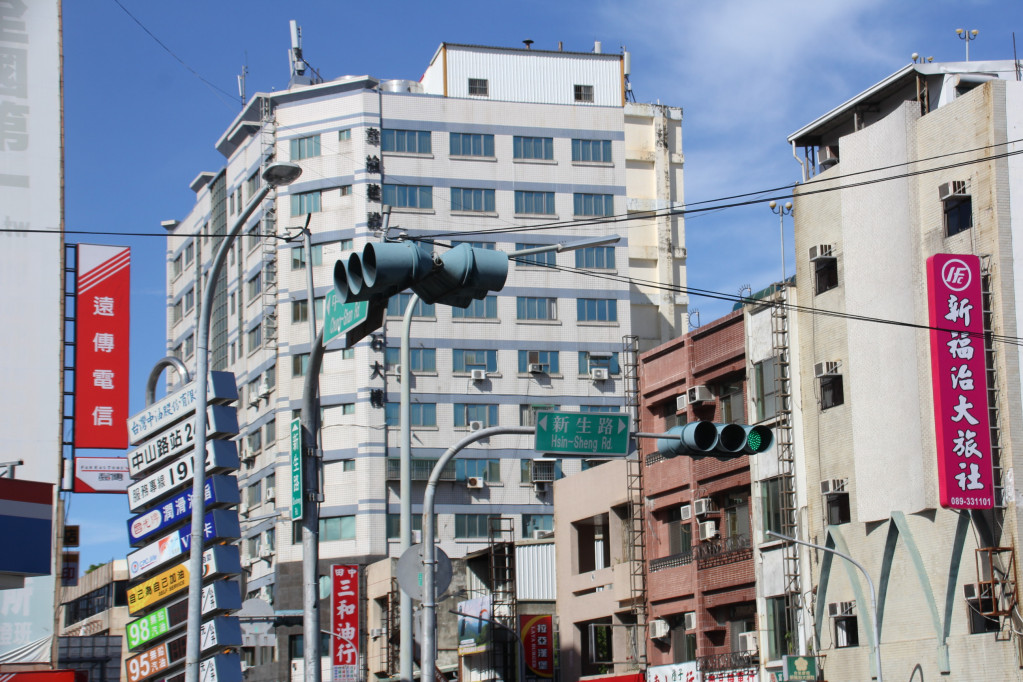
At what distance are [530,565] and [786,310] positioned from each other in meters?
17.0

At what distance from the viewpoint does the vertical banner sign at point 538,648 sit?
45688mm

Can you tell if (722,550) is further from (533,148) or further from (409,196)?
(533,148)

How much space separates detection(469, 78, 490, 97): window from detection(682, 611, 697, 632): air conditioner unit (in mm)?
37320

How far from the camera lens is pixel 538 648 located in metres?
46.1

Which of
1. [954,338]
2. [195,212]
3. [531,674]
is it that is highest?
[195,212]

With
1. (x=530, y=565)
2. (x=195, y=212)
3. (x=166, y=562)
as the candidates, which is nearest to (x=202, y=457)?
(x=166, y=562)

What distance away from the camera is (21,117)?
43.3 metres

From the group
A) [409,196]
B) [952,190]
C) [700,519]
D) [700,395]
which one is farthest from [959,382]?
[409,196]

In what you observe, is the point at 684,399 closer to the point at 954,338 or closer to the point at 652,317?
the point at 954,338

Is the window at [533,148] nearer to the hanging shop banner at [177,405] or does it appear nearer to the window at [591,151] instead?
the window at [591,151]

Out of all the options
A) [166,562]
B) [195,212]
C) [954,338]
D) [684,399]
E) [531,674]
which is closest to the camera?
[166,562]

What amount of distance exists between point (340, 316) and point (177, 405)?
836 cm

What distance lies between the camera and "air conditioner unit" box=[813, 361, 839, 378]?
37406 mm

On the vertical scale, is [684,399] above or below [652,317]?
below
